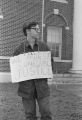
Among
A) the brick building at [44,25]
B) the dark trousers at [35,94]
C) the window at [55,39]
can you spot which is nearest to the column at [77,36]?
the brick building at [44,25]

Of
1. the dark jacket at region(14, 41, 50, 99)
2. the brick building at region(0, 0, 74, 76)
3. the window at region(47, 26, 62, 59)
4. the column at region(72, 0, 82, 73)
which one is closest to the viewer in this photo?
the dark jacket at region(14, 41, 50, 99)

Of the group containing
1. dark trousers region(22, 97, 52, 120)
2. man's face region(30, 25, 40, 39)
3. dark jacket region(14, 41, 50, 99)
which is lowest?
dark trousers region(22, 97, 52, 120)

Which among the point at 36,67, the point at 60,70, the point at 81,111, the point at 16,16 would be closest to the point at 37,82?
the point at 36,67

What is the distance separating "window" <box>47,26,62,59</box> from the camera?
15828 millimetres

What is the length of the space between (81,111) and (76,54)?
937cm

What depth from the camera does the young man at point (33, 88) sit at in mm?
4117

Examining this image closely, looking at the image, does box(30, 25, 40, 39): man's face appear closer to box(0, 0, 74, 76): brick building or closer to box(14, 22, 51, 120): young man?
box(14, 22, 51, 120): young man

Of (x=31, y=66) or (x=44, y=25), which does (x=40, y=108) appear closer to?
(x=31, y=66)

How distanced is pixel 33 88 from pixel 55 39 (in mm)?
12079

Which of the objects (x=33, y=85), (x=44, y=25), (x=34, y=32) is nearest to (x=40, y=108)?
(x=33, y=85)

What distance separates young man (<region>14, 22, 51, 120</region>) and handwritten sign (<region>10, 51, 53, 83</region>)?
0.23 ft

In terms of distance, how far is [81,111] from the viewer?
666 centimetres

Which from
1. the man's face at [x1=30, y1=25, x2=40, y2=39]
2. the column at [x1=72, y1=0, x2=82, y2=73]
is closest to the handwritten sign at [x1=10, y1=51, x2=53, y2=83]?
the man's face at [x1=30, y1=25, x2=40, y2=39]

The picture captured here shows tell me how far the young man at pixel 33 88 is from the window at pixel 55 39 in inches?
455
